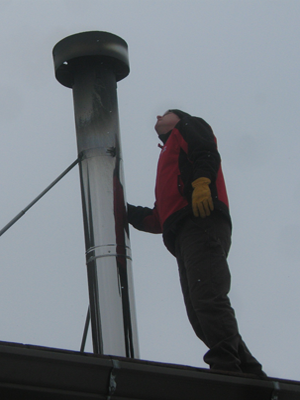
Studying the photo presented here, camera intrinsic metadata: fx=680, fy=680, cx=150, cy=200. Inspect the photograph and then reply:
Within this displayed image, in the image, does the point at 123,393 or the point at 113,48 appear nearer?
the point at 123,393

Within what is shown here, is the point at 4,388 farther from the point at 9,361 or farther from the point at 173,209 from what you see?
the point at 173,209

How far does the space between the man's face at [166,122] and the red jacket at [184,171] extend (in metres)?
0.17

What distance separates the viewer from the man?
397 cm

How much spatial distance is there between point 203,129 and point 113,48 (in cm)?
114

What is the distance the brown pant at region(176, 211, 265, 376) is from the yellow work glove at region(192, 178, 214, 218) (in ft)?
0.22

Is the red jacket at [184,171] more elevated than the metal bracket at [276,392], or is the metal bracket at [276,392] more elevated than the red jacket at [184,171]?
the red jacket at [184,171]

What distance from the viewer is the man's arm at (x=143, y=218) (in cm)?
525

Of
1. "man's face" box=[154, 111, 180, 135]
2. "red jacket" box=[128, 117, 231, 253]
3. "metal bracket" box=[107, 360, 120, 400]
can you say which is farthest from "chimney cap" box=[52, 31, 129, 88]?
"metal bracket" box=[107, 360, 120, 400]

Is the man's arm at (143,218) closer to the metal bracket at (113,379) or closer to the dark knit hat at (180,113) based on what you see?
the dark knit hat at (180,113)

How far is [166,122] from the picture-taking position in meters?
5.12

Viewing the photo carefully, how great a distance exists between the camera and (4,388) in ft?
9.11

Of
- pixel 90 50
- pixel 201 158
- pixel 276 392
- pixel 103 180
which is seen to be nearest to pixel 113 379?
pixel 276 392

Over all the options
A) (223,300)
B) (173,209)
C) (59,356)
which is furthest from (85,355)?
(173,209)

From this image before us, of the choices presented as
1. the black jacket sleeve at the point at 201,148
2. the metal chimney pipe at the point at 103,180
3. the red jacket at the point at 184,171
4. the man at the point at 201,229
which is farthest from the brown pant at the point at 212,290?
the metal chimney pipe at the point at 103,180
